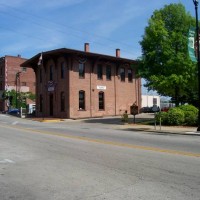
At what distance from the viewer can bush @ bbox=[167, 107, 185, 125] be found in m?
28.4

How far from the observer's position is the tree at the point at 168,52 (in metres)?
31.1

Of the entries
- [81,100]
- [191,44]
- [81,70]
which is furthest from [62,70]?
[191,44]

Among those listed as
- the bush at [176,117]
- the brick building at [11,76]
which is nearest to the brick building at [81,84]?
the bush at [176,117]

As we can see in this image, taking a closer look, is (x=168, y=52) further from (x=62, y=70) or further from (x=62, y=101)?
(x=62, y=101)

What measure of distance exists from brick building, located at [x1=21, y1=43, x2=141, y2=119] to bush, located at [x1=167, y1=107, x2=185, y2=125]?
12571 mm

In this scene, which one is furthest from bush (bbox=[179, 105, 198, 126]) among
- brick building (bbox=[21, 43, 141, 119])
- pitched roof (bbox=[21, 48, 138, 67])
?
brick building (bbox=[21, 43, 141, 119])

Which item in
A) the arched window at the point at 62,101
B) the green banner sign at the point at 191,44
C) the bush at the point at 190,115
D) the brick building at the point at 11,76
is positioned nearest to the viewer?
the green banner sign at the point at 191,44

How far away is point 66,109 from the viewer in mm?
41344

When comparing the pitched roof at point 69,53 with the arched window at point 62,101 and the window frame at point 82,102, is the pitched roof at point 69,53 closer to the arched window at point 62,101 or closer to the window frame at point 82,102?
the window frame at point 82,102

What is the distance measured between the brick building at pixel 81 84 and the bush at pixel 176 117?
12571 mm

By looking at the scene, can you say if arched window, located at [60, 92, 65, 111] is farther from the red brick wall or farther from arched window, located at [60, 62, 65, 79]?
arched window, located at [60, 62, 65, 79]

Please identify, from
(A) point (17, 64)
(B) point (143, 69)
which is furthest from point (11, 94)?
(B) point (143, 69)

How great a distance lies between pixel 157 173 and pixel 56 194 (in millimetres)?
2803

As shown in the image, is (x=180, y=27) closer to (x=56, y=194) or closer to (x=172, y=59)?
(x=172, y=59)
